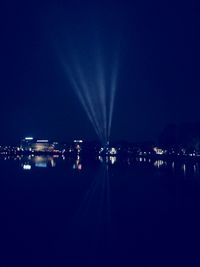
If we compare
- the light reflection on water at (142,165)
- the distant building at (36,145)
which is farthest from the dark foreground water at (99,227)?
the distant building at (36,145)

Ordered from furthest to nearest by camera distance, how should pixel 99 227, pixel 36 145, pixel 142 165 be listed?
pixel 36 145, pixel 142 165, pixel 99 227

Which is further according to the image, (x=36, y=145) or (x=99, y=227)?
(x=36, y=145)

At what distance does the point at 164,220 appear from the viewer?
1480cm

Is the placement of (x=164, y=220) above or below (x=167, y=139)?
below

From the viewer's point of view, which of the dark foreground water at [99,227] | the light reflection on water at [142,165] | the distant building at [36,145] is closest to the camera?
the dark foreground water at [99,227]

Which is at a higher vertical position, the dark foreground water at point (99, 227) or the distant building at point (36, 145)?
the distant building at point (36, 145)

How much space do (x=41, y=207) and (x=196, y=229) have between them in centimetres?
660

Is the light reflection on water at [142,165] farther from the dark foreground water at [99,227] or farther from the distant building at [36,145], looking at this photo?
the distant building at [36,145]

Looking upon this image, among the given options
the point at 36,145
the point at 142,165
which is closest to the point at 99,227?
the point at 142,165

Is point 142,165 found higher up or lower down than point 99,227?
higher up

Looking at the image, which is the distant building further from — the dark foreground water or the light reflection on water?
the dark foreground water

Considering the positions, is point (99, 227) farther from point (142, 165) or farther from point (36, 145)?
point (36, 145)

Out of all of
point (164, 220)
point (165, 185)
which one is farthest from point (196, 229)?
point (165, 185)

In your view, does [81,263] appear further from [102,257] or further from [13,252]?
[13,252]
